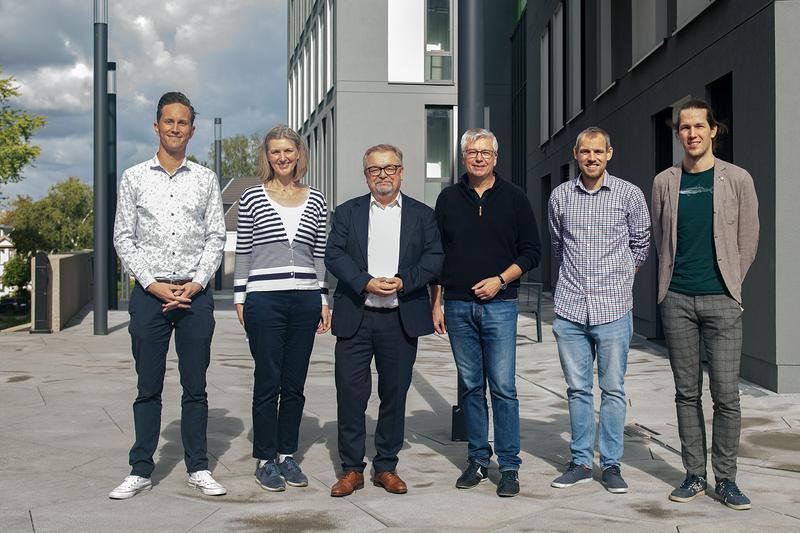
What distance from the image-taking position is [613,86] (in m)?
15.5

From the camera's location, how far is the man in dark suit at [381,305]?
17.5 feet

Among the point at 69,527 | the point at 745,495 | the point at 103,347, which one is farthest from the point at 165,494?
the point at 103,347

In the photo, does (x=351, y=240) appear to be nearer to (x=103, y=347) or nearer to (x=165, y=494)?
(x=165, y=494)

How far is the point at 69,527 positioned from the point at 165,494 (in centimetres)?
70

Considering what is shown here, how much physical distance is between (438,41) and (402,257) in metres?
24.2

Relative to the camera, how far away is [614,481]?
5262 mm

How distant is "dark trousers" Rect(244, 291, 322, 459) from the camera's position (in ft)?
17.5

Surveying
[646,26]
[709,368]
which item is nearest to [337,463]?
[709,368]

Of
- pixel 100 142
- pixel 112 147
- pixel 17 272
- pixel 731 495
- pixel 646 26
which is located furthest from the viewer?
pixel 17 272

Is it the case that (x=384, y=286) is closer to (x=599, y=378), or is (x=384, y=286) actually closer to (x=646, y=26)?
(x=599, y=378)

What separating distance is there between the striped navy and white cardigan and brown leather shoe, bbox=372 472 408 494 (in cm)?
110

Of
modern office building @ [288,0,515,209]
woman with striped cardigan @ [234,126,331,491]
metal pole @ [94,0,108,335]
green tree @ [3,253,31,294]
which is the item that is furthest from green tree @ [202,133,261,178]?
woman with striped cardigan @ [234,126,331,491]

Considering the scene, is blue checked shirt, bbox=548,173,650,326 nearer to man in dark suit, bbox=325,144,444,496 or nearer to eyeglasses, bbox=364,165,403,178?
man in dark suit, bbox=325,144,444,496

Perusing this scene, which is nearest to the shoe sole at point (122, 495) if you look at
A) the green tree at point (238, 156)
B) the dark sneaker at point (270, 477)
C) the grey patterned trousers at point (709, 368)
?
the dark sneaker at point (270, 477)
